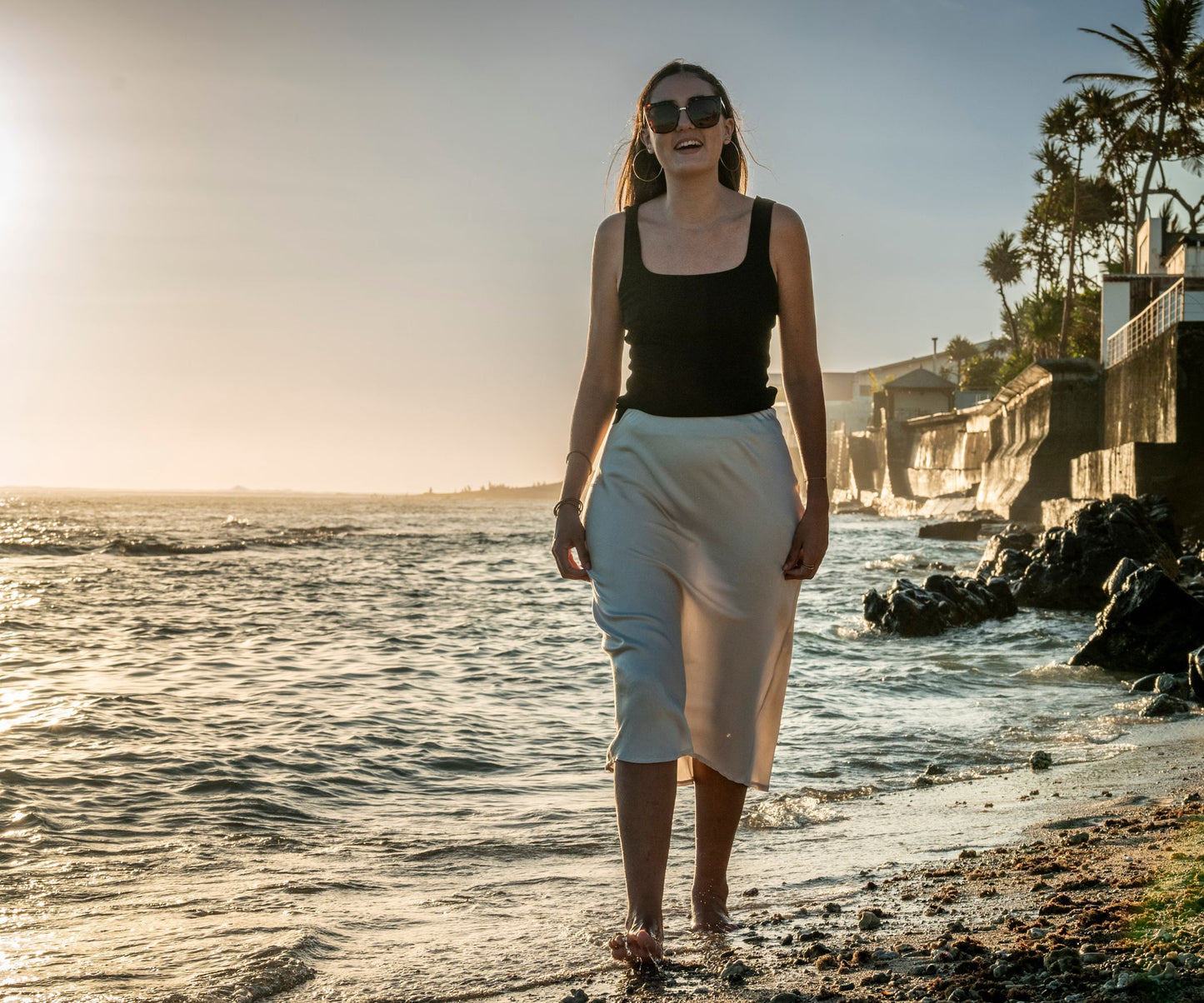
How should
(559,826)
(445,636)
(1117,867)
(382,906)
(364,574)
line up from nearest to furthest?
(1117,867), (382,906), (559,826), (445,636), (364,574)

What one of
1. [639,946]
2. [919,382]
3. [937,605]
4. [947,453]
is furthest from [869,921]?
[919,382]

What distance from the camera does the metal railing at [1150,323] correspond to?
17547 mm

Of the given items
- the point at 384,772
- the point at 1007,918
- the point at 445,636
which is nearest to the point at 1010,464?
the point at 445,636

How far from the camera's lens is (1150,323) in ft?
64.5

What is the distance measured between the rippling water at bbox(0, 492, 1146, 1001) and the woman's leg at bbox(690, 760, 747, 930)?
27 centimetres

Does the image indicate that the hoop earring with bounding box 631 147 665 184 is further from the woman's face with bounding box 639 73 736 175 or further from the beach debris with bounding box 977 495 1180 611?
the beach debris with bounding box 977 495 1180 611

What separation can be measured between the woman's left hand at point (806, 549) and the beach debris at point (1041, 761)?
2535 mm

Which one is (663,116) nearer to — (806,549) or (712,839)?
(806,549)

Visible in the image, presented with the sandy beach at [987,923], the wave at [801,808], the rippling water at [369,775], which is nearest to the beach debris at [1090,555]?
the rippling water at [369,775]

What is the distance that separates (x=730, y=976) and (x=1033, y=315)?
162 feet

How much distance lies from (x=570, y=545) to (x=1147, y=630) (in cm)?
617

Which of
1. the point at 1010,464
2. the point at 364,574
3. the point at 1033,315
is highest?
the point at 1033,315

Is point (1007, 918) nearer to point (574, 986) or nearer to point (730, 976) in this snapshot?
point (730, 976)

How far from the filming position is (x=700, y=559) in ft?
8.04
